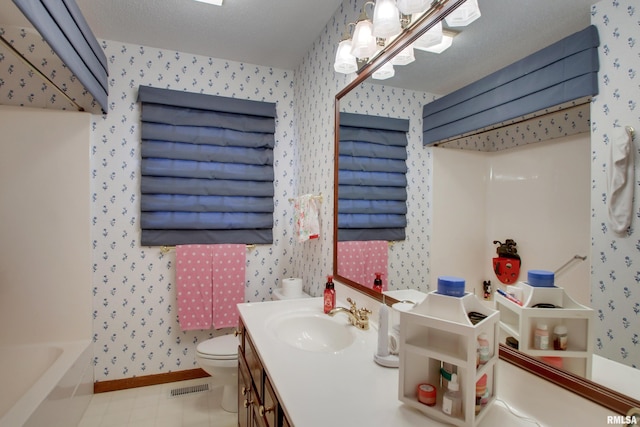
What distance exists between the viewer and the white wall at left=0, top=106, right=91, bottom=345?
2.22m

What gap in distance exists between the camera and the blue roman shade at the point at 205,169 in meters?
2.52

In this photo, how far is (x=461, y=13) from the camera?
3.61 feet

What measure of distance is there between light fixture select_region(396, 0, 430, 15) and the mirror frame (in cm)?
3

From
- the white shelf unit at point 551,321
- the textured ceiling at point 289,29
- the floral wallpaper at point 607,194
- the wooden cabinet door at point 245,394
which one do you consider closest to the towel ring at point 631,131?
the floral wallpaper at point 607,194

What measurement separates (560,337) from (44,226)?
2.93 meters

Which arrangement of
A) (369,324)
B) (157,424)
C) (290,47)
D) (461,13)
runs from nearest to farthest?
1. (461,13)
2. (369,324)
3. (157,424)
4. (290,47)

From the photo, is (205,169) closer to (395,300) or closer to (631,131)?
(395,300)

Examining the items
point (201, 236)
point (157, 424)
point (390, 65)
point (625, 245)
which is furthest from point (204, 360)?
point (625, 245)

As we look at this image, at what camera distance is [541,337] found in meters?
0.83

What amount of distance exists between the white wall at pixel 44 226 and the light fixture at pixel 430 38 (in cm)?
234

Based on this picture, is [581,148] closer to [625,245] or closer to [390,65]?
[625,245]

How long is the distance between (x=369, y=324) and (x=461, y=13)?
125 centimetres

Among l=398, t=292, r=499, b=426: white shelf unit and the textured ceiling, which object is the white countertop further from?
the textured ceiling

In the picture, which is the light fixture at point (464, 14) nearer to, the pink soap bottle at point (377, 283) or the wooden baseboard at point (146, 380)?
the pink soap bottle at point (377, 283)
